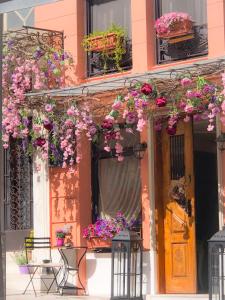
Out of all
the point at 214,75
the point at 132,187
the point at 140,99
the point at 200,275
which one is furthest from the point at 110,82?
the point at 200,275

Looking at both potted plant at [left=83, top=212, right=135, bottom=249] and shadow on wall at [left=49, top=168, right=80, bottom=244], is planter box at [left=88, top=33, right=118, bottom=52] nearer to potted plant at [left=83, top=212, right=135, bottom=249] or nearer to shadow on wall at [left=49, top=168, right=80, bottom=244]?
shadow on wall at [left=49, top=168, right=80, bottom=244]

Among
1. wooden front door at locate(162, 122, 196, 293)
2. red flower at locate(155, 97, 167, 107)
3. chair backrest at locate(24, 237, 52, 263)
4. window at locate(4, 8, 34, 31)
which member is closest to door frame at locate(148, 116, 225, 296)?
wooden front door at locate(162, 122, 196, 293)

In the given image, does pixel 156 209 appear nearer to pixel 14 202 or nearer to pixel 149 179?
pixel 149 179

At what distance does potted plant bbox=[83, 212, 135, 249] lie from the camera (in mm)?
13633

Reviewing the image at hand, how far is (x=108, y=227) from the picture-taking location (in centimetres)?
1366

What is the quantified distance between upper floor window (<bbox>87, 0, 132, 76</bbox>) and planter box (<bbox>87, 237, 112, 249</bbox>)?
9.48ft

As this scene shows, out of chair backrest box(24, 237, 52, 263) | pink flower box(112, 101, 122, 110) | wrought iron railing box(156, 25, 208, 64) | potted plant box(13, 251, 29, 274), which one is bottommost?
potted plant box(13, 251, 29, 274)

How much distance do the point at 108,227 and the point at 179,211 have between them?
1.30 metres

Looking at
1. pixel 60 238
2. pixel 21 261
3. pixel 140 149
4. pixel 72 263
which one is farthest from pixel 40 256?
pixel 140 149

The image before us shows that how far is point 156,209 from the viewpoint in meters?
13.3

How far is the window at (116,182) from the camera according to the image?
1374 centimetres

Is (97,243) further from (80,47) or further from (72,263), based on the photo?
(80,47)

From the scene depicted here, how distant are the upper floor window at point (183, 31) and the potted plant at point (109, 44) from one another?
0.70 metres

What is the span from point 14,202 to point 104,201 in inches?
75.2
